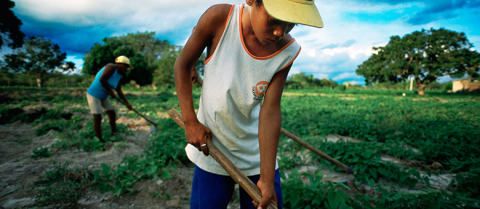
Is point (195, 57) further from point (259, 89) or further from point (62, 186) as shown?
point (62, 186)

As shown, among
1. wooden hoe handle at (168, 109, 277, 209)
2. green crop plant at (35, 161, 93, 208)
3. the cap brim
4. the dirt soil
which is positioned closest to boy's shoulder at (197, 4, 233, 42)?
the cap brim

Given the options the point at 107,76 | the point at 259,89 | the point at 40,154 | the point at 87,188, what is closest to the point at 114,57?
the point at 107,76

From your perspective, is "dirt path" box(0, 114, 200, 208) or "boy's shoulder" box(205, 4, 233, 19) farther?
"dirt path" box(0, 114, 200, 208)

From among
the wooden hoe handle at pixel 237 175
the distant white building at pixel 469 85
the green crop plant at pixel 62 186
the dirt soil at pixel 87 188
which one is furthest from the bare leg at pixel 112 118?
the distant white building at pixel 469 85

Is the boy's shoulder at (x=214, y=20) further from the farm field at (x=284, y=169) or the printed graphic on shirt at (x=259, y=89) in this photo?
the farm field at (x=284, y=169)

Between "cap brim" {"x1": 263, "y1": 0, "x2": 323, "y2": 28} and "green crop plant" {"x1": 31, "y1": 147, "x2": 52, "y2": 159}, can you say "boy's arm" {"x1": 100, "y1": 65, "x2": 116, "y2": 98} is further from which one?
"cap brim" {"x1": 263, "y1": 0, "x2": 323, "y2": 28}

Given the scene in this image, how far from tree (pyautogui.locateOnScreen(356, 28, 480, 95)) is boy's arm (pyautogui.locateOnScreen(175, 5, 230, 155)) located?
25546 millimetres

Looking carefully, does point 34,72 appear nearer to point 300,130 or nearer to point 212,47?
point 300,130

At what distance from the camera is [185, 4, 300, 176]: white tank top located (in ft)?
3.81

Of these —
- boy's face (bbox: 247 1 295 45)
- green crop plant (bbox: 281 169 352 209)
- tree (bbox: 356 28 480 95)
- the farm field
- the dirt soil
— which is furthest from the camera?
tree (bbox: 356 28 480 95)

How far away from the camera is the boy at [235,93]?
1150 millimetres

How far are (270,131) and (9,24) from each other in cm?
876

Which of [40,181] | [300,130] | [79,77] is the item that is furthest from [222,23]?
[79,77]

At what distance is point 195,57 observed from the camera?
125 centimetres
